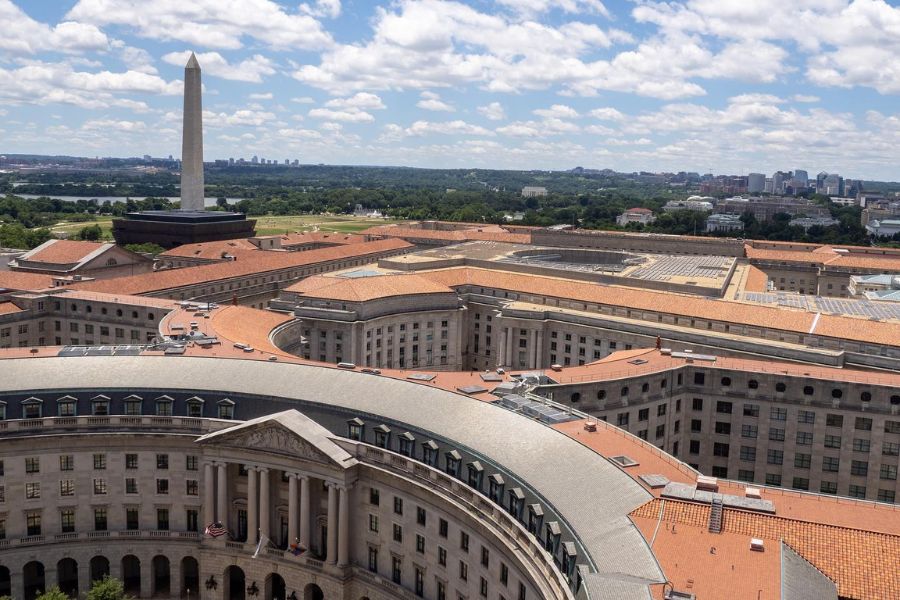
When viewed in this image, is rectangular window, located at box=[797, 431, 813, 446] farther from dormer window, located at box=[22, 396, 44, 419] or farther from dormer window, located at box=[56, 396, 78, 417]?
dormer window, located at box=[22, 396, 44, 419]

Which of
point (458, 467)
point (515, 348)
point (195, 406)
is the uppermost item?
point (195, 406)

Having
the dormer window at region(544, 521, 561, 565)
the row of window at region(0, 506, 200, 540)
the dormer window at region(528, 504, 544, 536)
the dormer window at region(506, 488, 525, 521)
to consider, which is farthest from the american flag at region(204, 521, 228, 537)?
the dormer window at region(544, 521, 561, 565)

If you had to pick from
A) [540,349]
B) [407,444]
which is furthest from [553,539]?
[540,349]

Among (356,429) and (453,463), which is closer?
(453,463)

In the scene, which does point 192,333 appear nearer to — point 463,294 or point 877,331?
point 463,294

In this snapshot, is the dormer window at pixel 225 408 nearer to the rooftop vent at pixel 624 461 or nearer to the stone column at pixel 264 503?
the stone column at pixel 264 503

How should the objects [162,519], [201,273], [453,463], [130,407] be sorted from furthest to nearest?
[201,273] < [162,519] < [130,407] < [453,463]

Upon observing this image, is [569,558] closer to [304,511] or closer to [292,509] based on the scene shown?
[304,511]
